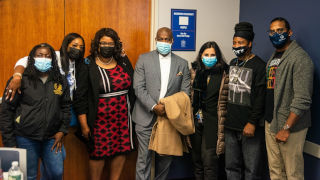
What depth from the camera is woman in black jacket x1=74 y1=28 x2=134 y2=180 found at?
2.47 m

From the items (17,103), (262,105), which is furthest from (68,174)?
(262,105)

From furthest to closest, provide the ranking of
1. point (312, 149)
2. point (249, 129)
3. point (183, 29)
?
1. point (183, 29)
2. point (249, 129)
3. point (312, 149)

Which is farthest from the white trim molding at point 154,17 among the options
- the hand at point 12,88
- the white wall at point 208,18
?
the hand at point 12,88

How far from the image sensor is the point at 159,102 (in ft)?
8.46

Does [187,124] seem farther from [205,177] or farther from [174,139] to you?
[205,177]

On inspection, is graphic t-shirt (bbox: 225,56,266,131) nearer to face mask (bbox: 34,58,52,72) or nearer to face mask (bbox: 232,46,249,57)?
face mask (bbox: 232,46,249,57)

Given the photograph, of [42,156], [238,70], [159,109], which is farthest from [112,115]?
[238,70]

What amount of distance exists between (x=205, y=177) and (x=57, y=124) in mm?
1490

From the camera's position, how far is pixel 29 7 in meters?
2.69

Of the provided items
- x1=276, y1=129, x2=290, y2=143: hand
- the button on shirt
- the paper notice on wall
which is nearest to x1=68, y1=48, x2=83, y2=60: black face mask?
the button on shirt

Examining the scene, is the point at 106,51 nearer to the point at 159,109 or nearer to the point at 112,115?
the point at 112,115

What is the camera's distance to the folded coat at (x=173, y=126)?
250cm

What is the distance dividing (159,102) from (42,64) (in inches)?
41.9

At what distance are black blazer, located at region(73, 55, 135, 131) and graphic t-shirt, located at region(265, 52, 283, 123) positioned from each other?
144 centimetres
